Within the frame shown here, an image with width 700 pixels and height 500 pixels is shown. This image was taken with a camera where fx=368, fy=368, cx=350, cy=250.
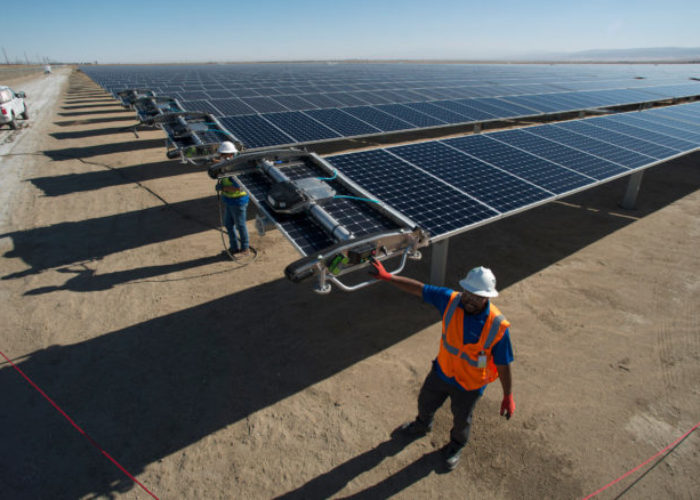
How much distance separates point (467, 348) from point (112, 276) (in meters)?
8.35

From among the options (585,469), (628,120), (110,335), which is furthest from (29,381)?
(628,120)

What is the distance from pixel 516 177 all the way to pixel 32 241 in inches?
501

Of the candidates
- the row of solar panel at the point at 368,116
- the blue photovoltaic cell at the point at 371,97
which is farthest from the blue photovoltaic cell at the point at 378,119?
the blue photovoltaic cell at the point at 371,97

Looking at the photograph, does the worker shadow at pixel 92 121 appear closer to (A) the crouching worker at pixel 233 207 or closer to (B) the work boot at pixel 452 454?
(A) the crouching worker at pixel 233 207

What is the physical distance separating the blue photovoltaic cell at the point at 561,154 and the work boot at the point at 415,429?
7.26 meters

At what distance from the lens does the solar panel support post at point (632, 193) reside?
12.8 meters

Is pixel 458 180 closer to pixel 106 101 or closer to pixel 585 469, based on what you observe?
pixel 585 469

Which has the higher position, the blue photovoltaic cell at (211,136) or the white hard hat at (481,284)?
the blue photovoltaic cell at (211,136)

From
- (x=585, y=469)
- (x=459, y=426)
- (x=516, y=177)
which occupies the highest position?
(x=516, y=177)

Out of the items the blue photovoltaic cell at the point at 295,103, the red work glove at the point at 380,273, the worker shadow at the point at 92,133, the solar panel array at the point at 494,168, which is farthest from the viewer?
the worker shadow at the point at 92,133

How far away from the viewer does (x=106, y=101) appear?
125 feet

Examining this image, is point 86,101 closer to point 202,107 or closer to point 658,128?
point 202,107

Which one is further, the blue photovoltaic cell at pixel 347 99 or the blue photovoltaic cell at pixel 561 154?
the blue photovoltaic cell at pixel 347 99

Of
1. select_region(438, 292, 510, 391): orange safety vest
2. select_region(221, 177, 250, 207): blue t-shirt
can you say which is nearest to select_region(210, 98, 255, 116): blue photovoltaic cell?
select_region(221, 177, 250, 207): blue t-shirt
